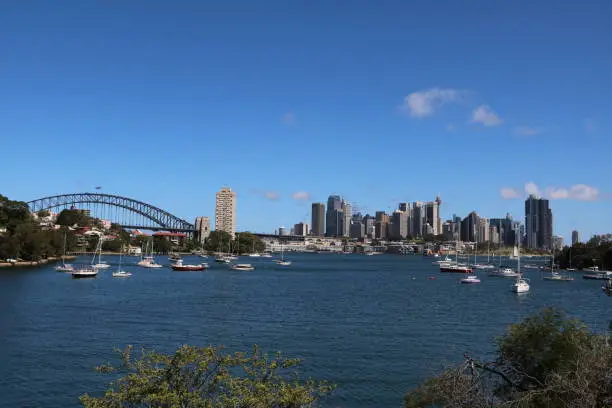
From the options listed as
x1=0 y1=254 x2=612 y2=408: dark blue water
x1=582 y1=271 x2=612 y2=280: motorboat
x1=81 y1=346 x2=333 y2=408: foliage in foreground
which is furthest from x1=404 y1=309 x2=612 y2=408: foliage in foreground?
x1=582 y1=271 x2=612 y2=280: motorboat

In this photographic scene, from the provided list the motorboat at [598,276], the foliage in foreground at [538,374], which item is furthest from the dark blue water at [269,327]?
the motorboat at [598,276]

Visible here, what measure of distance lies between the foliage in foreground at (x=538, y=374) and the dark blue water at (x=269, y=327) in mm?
8013

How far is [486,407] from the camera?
11.2 m

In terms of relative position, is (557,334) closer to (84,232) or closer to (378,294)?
(378,294)

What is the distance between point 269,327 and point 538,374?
86.4 feet

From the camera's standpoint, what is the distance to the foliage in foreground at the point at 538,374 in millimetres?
10922

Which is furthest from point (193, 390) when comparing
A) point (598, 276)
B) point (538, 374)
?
point (598, 276)

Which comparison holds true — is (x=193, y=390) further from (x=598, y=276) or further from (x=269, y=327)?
(x=598, y=276)

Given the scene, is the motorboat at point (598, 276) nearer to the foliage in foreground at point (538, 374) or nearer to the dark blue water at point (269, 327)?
the dark blue water at point (269, 327)

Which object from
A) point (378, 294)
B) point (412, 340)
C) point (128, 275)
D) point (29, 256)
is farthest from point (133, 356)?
point (29, 256)

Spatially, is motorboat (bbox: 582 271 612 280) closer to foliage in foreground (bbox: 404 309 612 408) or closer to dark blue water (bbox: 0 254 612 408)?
dark blue water (bbox: 0 254 612 408)

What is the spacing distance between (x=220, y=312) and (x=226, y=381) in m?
37.2

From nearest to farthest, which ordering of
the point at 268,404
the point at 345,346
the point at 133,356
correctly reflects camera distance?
the point at 268,404, the point at 133,356, the point at 345,346

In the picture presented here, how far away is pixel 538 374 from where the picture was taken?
1359cm
